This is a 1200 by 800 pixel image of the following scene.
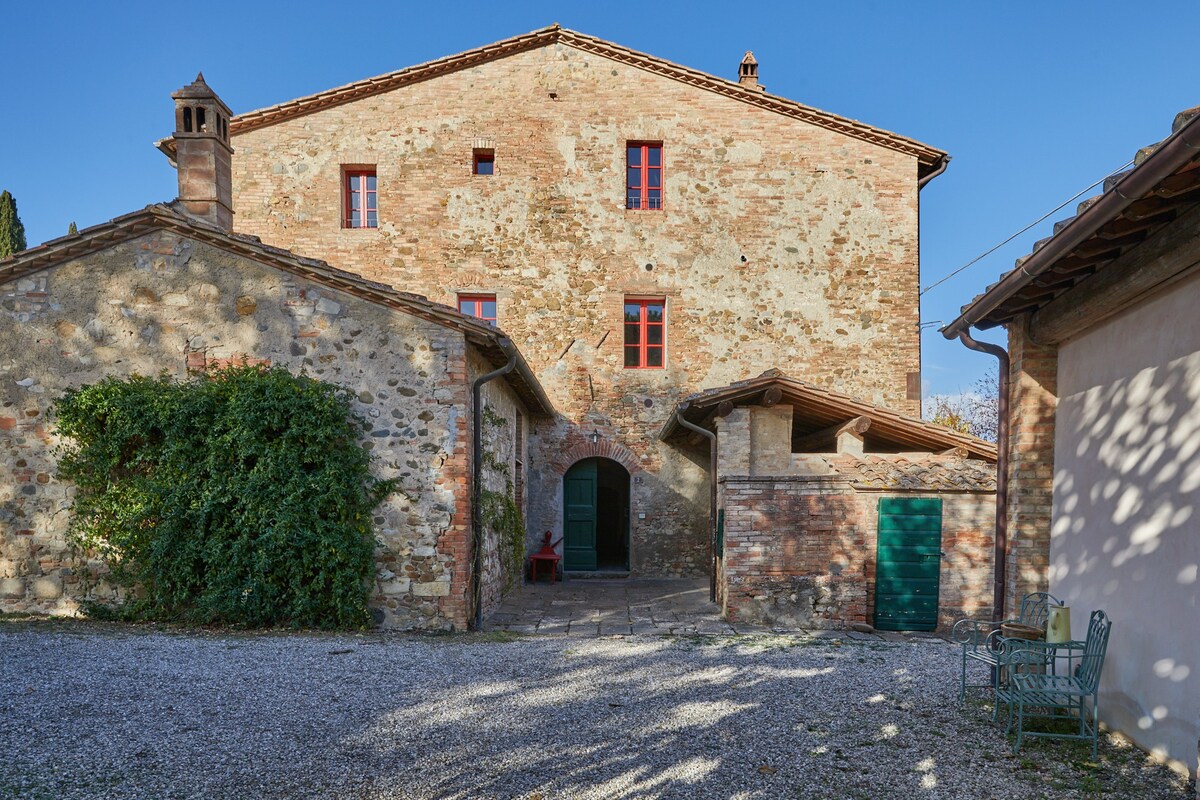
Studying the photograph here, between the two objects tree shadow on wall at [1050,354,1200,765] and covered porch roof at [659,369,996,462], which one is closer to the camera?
tree shadow on wall at [1050,354,1200,765]

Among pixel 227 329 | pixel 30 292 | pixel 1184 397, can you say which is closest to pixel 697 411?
pixel 227 329

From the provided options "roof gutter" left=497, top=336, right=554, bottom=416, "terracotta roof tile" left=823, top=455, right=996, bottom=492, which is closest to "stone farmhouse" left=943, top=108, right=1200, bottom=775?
"terracotta roof tile" left=823, top=455, right=996, bottom=492

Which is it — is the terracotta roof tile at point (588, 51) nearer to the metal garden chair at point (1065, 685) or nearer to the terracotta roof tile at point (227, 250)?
the terracotta roof tile at point (227, 250)

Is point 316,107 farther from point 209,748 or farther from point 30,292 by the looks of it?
point 209,748

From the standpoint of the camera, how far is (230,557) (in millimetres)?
7531

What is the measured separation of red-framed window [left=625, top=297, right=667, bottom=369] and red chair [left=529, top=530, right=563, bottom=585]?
11.1ft

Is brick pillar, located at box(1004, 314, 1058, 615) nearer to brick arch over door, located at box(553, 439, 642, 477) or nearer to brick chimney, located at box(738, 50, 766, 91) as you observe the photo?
brick arch over door, located at box(553, 439, 642, 477)

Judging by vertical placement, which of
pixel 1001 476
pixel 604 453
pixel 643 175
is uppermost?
pixel 643 175

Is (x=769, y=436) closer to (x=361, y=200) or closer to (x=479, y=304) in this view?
(x=479, y=304)

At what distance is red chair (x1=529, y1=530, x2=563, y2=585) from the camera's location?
12859 millimetres

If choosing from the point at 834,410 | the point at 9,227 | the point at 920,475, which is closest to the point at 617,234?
the point at 834,410

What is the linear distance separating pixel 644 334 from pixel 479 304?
3.00 m

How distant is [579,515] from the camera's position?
13.9 meters

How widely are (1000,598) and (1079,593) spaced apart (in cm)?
74
